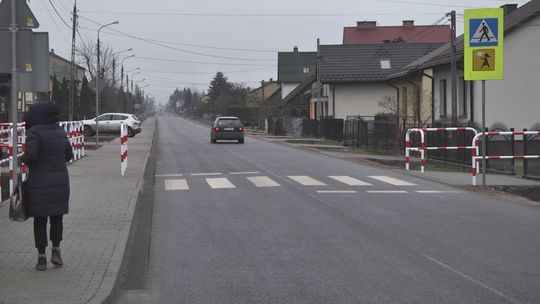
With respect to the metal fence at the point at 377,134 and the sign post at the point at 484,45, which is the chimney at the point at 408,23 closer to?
the metal fence at the point at 377,134

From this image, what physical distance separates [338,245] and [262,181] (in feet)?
24.9

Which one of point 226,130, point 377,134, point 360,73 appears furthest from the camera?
point 360,73

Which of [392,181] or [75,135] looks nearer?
[392,181]

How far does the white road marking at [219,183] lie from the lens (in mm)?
14688

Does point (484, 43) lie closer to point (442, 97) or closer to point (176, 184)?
point (176, 184)

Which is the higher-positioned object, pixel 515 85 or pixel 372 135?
pixel 515 85

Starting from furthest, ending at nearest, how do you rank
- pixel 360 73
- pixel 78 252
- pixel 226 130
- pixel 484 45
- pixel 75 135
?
pixel 360 73
pixel 226 130
pixel 75 135
pixel 484 45
pixel 78 252

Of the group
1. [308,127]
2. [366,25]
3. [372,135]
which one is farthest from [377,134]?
[366,25]

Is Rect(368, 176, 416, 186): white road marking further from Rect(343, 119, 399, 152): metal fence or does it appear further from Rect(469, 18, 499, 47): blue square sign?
Rect(343, 119, 399, 152): metal fence

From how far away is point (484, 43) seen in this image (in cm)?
1475

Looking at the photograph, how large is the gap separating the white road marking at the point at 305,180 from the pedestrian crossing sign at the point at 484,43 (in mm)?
4139

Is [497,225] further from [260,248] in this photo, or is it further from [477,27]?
[477,27]

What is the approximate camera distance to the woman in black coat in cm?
629

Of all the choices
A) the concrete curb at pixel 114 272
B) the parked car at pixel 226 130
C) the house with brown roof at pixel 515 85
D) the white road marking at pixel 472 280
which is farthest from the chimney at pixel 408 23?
the white road marking at pixel 472 280
